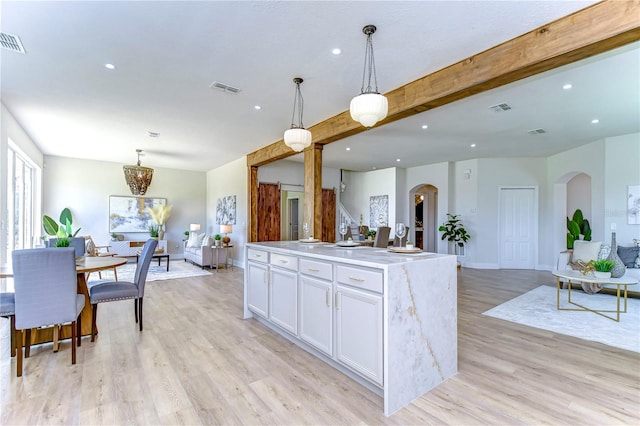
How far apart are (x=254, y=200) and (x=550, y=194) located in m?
7.32

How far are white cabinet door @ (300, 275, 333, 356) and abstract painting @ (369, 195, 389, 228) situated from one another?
706 cm

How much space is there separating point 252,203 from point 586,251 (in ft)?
22.3

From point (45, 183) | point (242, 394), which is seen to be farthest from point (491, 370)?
point (45, 183)

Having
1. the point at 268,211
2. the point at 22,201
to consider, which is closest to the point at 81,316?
the point at 22,201

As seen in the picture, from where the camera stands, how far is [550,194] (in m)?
7.65

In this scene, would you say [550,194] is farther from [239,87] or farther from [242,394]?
[242,394]

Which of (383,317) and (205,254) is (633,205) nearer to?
(383,317)

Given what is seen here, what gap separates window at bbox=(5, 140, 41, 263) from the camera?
511 cm

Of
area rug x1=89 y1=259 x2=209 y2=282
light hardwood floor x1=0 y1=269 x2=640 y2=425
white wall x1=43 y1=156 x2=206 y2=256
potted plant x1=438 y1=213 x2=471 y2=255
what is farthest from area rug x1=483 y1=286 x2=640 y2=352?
white wall x1=43 y1=156 x2=206 y2=256

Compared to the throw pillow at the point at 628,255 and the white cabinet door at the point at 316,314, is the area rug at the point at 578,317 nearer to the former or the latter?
the throw pillow at the point at 628,255

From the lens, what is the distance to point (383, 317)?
6.81 feet

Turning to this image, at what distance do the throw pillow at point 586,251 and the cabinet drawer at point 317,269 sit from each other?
211 inches

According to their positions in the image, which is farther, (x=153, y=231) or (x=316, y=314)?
(x=153, y=231)

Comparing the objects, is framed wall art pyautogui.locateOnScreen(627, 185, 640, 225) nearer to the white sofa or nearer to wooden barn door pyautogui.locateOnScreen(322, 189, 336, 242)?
wooden barn door pyautogui.locateOnScreen(322, 189, 336, 242)
